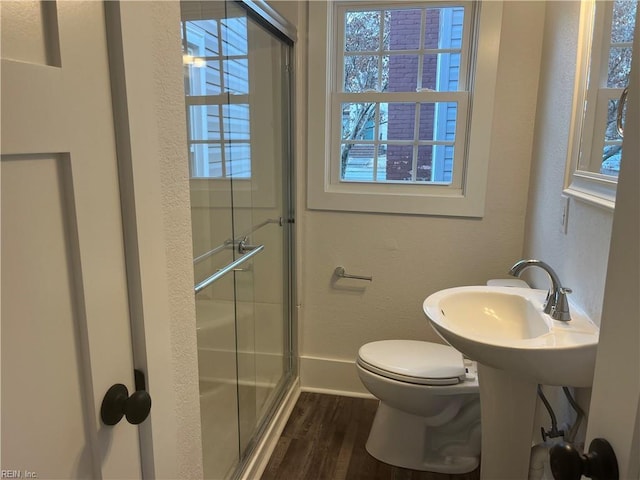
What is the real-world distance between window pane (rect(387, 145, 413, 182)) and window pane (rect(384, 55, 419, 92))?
281 mm

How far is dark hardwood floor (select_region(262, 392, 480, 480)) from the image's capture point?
1887mm

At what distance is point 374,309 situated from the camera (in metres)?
2.38

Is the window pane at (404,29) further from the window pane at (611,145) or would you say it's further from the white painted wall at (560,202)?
the window pane at (611,145)

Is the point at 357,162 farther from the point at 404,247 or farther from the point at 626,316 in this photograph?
the point at 626,316

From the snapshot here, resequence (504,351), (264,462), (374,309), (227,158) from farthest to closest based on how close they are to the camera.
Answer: (374,309) → (264,462) → (227,158) → (504,351)

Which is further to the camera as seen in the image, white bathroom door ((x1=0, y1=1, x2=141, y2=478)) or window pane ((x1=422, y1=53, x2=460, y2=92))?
window pane ((x1=422, y1=53, x2=460, y2=92))

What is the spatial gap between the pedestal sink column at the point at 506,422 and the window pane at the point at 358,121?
1.31 meters

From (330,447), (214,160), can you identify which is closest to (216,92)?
(214,160)

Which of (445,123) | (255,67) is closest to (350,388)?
(445,123)

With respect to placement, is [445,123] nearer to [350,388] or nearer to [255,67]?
[255,67]

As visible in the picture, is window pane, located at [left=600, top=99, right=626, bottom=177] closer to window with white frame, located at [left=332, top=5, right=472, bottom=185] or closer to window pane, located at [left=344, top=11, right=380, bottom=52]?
window with white frame, located at [left=332, top=5, right=472, bottom=185]

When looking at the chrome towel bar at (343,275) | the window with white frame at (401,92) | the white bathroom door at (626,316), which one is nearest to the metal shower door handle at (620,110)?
the white bathroom door at (626,316)

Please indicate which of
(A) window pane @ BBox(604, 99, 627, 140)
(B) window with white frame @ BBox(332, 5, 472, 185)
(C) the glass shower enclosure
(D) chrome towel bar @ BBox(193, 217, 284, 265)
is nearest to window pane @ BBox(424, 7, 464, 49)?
(B) window with white frame @ BBox(332, 5, 472, 185)

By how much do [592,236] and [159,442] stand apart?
3.98ft
